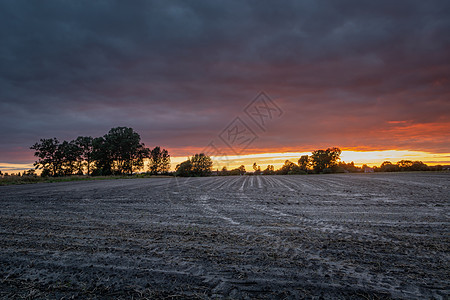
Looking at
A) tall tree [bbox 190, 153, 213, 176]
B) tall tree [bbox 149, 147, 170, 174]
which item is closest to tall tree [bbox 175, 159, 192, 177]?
tall tree [bbox 190, 153, 213, 176]

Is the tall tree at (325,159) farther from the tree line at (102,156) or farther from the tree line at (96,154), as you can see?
the tree line at (96,154)

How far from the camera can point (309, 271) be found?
3404 mm

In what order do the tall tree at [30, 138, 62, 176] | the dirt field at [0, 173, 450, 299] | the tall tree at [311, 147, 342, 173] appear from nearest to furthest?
the dirt field at [0, 173, 450, 299] → the tall tree at [30, 138, 62, 176] → the tall tree at [311, 147, 342, 173]

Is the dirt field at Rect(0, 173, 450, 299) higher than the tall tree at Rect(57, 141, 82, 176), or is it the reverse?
the tall tree at Rect(57, 141, 82, 176)

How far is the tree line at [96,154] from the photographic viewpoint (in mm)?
68562

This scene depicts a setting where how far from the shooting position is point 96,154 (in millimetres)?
69375

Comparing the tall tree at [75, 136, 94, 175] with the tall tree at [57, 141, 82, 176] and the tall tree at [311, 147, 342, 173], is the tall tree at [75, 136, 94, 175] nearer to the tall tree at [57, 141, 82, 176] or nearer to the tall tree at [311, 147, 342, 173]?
the tall tree at [57, 141, 82, 176]

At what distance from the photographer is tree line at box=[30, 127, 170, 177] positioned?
68562 mm

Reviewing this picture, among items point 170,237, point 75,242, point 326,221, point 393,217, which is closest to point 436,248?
point 326,221

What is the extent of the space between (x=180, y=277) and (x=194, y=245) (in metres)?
1.37

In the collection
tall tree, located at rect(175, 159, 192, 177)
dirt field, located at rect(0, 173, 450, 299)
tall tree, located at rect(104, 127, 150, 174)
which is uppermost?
tall tree, located at rect(104, 127, 150, 174)

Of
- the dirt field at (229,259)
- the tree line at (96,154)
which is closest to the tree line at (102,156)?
the tree line at (96,154)

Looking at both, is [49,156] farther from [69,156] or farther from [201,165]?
[201,165]

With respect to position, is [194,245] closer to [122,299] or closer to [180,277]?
[180,277]
